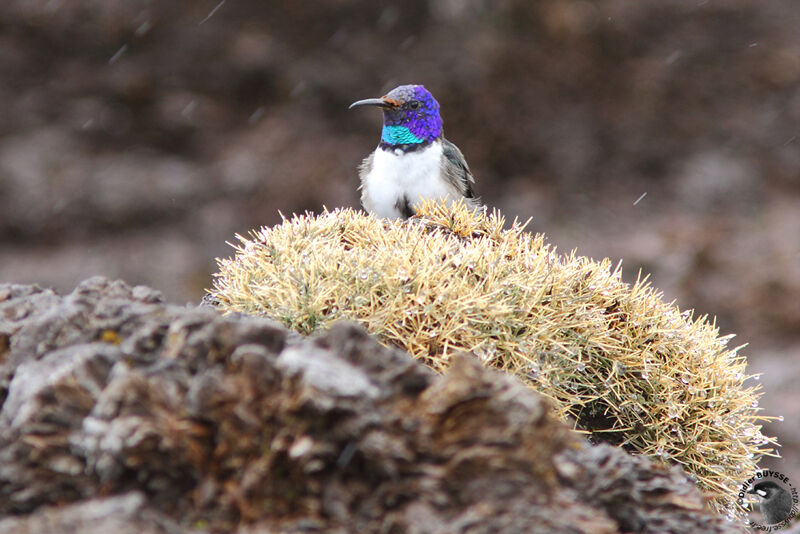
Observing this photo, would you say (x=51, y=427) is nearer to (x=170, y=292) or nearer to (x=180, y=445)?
(x=180, y=445)

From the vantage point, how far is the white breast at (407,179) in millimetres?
4336

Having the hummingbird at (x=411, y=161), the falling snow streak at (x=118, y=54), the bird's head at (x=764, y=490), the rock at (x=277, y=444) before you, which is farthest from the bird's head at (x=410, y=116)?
the falling snow streak at (x=118, y=54)

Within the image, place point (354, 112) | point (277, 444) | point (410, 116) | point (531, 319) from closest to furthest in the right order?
point (277, 444)
point (531, 319)
point (410, 116)
point (354, 112)

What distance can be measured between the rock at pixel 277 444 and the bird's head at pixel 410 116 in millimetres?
2707

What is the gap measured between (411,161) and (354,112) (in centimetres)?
620

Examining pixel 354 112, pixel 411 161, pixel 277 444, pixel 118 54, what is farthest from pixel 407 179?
pixel 118 54

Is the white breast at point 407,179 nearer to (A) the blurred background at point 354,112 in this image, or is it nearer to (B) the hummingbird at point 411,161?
(B) the hummingbird at point 411,161

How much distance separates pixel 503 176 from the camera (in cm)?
1001

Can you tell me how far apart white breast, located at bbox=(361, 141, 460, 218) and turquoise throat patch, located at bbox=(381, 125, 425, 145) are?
6 centimetres

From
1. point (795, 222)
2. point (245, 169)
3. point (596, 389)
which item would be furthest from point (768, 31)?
point (596, 389)

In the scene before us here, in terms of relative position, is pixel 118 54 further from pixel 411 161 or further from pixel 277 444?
pixel 277 444

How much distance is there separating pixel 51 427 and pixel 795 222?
9687 mm

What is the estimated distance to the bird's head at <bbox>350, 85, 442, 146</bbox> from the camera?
13.9 feet

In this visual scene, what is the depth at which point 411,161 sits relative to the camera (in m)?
4.33
